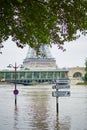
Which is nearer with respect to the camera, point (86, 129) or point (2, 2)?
point (2, 2)

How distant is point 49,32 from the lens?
20562 millimetres

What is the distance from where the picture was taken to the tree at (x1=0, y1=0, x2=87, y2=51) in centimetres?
1850

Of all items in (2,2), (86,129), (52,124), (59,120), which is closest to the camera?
(2,2)

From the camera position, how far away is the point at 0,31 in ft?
66.8

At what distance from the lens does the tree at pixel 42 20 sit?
1850 cm

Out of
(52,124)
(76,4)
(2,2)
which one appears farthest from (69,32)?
(52,124)

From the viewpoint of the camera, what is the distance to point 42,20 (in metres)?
19.2

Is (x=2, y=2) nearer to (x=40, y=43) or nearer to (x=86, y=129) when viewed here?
(x=40, y=43)

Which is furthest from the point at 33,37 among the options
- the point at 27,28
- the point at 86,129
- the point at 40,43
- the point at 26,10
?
the point at 86,129

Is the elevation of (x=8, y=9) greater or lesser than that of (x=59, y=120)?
greater

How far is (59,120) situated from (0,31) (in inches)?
302

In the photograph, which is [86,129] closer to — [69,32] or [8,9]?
[69,32]

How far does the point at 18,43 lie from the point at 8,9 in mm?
3880

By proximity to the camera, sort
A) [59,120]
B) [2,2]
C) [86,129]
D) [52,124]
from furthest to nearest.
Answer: [59,120]
[52,124]
[86,129]
[2,2]
